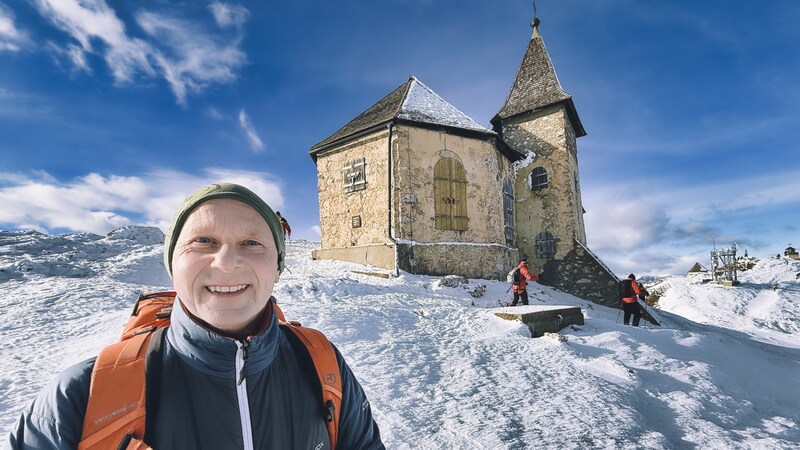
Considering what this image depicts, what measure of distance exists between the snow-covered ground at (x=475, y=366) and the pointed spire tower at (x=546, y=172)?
668 cm

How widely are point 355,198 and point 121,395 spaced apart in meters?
11.8

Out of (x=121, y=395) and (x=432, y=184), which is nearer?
(x=121, y=395)

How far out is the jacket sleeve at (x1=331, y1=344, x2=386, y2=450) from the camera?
173 cm

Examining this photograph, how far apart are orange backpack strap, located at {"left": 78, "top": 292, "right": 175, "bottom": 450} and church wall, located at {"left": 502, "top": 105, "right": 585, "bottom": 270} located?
15831mm

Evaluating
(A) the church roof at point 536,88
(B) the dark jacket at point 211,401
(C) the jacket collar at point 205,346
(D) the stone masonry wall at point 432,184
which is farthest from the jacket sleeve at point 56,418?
(A) the church roof at point 536,88

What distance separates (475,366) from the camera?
4719mm

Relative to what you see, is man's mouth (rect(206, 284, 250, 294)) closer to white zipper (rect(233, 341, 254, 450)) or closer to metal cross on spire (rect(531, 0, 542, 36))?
white zipper (rect(233, 341, 254, 450))

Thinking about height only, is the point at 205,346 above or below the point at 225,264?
below

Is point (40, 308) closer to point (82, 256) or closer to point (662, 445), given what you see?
point (82, 256)

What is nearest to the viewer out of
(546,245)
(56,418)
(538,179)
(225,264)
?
(56,418)

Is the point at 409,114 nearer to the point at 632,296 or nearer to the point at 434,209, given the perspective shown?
the point at 434,209

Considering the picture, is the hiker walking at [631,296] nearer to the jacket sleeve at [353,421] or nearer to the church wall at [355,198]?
the church wall at [355,198]

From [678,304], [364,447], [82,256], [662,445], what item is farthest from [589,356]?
[678,304]

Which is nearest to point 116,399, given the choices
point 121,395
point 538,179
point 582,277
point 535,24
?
point 121,395
